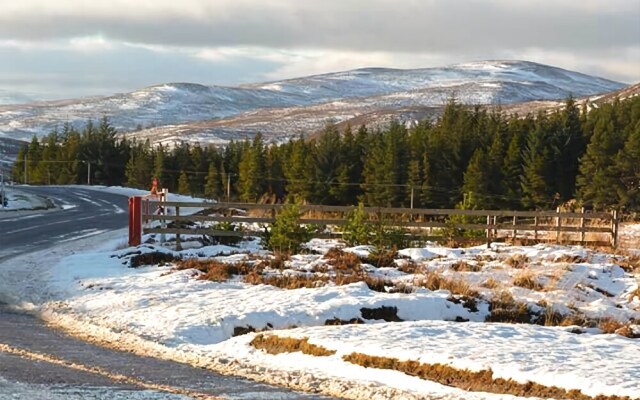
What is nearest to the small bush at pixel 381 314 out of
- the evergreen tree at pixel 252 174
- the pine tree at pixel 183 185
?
the evergreen tree at pixel 252 174

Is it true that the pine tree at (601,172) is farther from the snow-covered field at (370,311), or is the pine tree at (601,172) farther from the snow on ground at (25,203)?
the snow-covered field at (370,311)

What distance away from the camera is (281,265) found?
17.5m

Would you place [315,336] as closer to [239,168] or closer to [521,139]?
[521,139]

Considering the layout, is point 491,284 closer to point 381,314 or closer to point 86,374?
point 381,314

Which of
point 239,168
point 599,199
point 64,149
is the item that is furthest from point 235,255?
point 64,149

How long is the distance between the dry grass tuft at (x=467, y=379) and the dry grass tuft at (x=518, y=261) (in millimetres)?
8006

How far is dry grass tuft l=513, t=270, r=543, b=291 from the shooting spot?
15461 mm

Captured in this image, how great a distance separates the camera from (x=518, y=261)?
17938 mm

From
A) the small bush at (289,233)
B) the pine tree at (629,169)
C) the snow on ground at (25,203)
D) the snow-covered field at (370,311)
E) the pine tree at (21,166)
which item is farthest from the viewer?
the pine tree at (21,166)

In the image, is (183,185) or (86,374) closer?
(86,374)

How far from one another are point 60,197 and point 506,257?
1644 inches

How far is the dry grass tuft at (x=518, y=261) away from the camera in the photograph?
17.6 m

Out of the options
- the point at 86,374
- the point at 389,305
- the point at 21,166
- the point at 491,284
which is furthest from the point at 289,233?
the point at 21,166

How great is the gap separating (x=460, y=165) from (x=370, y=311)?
48.0 m
